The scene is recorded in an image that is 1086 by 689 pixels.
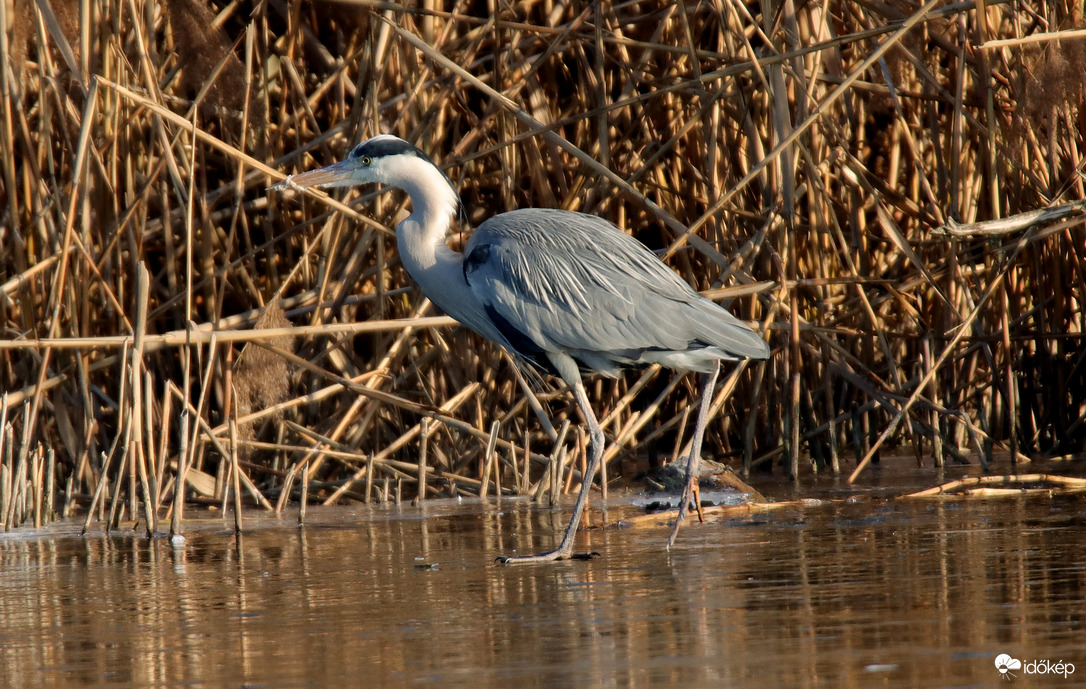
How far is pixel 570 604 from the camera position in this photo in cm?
359

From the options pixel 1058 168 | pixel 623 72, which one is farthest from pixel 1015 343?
pixel 623 72

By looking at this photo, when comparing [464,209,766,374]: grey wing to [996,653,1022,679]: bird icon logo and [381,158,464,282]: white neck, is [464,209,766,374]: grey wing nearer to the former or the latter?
[381,158,464,282]: white neck

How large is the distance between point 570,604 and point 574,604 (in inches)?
0.5

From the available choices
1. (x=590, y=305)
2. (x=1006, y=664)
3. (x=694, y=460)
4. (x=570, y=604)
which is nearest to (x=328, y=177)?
(x=590, y=305)

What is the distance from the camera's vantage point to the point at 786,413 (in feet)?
21.3

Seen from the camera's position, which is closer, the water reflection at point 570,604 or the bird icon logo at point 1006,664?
the bird icon logo at point 1006,664

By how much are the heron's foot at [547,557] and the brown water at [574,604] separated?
6cm

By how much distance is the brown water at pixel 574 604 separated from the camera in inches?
108

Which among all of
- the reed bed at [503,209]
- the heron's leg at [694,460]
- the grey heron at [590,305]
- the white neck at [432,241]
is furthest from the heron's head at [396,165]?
the heron's leg at [694,460]

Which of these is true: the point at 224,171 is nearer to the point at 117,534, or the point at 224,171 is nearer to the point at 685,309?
the point at 117,534

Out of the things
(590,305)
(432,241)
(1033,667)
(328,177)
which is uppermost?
(328,177)

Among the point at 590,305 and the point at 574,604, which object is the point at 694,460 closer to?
the point at 590,305

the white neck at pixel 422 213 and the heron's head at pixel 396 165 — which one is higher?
the heron's head at pixel 396 165

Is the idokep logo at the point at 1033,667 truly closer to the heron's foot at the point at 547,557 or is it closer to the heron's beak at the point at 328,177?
the heron's foot at the point at 547,557
